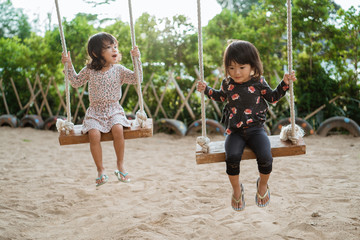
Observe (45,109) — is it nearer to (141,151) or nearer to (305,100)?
(141,151)

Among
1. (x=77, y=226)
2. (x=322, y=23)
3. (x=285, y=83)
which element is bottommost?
(x=77, y=226)

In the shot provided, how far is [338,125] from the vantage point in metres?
6.63

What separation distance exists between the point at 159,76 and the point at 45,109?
11.6 feet

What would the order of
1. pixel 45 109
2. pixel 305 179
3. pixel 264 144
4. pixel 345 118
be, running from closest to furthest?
pixel 264 144 < pixel 305 179 < pixel 345 118 < pixel 45 109

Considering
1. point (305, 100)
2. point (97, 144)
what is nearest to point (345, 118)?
point (305, 100)

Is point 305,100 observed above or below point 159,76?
below

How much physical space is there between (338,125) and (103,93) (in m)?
4.90

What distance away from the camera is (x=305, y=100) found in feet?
23.2

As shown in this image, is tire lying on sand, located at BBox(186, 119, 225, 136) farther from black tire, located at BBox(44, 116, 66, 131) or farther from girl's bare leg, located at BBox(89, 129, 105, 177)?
girl's bare leg, located at BBox(89, 129, 105, 177)

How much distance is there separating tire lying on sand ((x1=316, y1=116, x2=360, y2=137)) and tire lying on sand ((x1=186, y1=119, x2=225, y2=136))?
6.00 ft

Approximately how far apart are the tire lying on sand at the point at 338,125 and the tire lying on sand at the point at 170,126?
2699 mm

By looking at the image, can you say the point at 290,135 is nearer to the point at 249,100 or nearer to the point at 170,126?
the point at 249,100

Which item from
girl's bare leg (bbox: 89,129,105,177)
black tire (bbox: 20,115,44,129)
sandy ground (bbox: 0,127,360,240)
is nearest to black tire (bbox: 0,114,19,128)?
black tire (bbox: 20,115,44,129)

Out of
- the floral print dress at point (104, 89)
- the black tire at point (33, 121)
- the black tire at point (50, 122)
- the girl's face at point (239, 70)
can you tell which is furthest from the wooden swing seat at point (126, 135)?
the black tire at point (33, 121)
